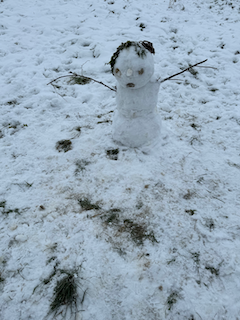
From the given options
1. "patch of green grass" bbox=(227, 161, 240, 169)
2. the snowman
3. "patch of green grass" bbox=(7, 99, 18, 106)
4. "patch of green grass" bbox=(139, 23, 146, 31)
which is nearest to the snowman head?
the snowman

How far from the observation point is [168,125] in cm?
272

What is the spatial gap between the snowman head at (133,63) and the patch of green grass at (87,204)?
3.78 feet

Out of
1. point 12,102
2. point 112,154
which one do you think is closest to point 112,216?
point 112,154

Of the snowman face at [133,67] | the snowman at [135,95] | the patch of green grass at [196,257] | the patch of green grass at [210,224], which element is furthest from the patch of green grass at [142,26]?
the patch of green grass at [196,257]

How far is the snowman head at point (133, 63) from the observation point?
67.1 inches

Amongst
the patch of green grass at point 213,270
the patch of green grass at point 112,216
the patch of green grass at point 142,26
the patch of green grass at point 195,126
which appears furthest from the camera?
the patch of green grass at point 142,26

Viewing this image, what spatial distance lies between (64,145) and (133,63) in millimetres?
1276

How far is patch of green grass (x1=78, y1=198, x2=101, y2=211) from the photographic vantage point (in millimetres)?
1913

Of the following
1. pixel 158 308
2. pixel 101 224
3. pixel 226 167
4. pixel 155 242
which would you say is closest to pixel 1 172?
pixel 101 224

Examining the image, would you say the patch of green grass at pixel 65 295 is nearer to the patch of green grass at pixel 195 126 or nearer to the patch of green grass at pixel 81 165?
the patch of green grass at pixel 81 165

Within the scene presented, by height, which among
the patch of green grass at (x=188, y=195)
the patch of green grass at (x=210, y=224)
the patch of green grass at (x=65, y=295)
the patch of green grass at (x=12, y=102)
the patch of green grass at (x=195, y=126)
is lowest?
the patch of green grass at (x=65, y=295)

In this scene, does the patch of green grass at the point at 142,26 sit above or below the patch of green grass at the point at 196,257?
above

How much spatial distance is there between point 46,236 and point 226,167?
194cm

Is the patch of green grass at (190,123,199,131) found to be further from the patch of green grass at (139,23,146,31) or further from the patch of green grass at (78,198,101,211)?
the patch of green grass at (139,23,146,31)
